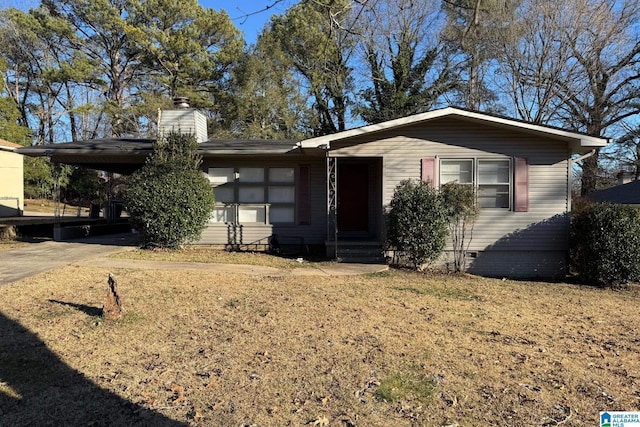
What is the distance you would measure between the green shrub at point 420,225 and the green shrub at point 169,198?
4534 mm

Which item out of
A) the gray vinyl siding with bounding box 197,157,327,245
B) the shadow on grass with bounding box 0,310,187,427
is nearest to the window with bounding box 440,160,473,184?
the gray vinyl siding with bounding box 197,157,327,245

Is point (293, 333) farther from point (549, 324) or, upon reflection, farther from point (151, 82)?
point (151, 82)

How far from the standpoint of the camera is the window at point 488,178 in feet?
31.3

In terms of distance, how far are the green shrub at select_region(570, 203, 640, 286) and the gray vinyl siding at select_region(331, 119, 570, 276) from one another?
1.03 m

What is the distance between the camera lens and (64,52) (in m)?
27.8

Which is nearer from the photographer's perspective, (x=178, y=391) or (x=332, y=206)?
(x=178, y=391)

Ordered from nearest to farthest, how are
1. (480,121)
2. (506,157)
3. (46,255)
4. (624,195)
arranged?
(46,255) → (480,121) → (506,157) → (624,195)

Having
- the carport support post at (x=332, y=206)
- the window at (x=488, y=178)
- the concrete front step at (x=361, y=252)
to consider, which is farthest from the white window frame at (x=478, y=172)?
the carport support post at (x=332, y=206)

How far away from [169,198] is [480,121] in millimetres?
7241

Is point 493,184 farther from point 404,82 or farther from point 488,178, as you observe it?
point 404,82

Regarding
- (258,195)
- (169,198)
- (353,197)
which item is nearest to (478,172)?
(353,197)

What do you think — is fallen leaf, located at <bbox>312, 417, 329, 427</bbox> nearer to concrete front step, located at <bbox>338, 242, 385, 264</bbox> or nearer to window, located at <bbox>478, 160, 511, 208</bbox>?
concrete front step, located at <bbox>338, 242, 385, 264</bbox>

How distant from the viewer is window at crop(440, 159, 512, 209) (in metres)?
9.53

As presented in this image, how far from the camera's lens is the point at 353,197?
38.5 ft
